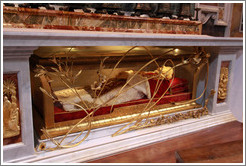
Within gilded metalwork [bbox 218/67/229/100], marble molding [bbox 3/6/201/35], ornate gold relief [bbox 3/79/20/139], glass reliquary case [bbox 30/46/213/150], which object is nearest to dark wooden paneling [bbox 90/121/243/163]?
glass reliquary case [bbox 30/46/213/150]

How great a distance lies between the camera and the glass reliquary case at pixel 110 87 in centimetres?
145

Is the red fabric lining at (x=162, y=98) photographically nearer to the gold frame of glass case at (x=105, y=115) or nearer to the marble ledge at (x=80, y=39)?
the gold frame of glass case at (x=105, y=115)

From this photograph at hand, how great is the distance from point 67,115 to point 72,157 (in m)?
0.28

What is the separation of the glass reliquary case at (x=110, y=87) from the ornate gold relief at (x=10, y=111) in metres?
0.16

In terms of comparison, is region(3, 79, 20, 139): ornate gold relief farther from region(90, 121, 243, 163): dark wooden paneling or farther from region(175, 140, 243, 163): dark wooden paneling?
region(175, 140, 243, 163): dark wooden paneling

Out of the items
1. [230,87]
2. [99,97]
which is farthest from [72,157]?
[230,87]

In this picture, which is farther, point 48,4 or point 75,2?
point 75,2

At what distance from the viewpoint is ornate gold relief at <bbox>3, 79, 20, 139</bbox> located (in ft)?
4.03

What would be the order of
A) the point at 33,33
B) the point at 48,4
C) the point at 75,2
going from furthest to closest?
the point at 75,2
the point at 48,4
the point at 33,33

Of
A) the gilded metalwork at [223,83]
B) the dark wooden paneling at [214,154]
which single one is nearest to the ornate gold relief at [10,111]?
the dark wooden paneling at [214,154]

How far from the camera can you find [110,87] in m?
1.67

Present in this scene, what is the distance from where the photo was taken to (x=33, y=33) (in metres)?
1.11

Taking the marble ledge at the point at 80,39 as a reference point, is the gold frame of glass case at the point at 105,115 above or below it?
below

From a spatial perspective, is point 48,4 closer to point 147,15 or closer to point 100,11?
point 100,11
